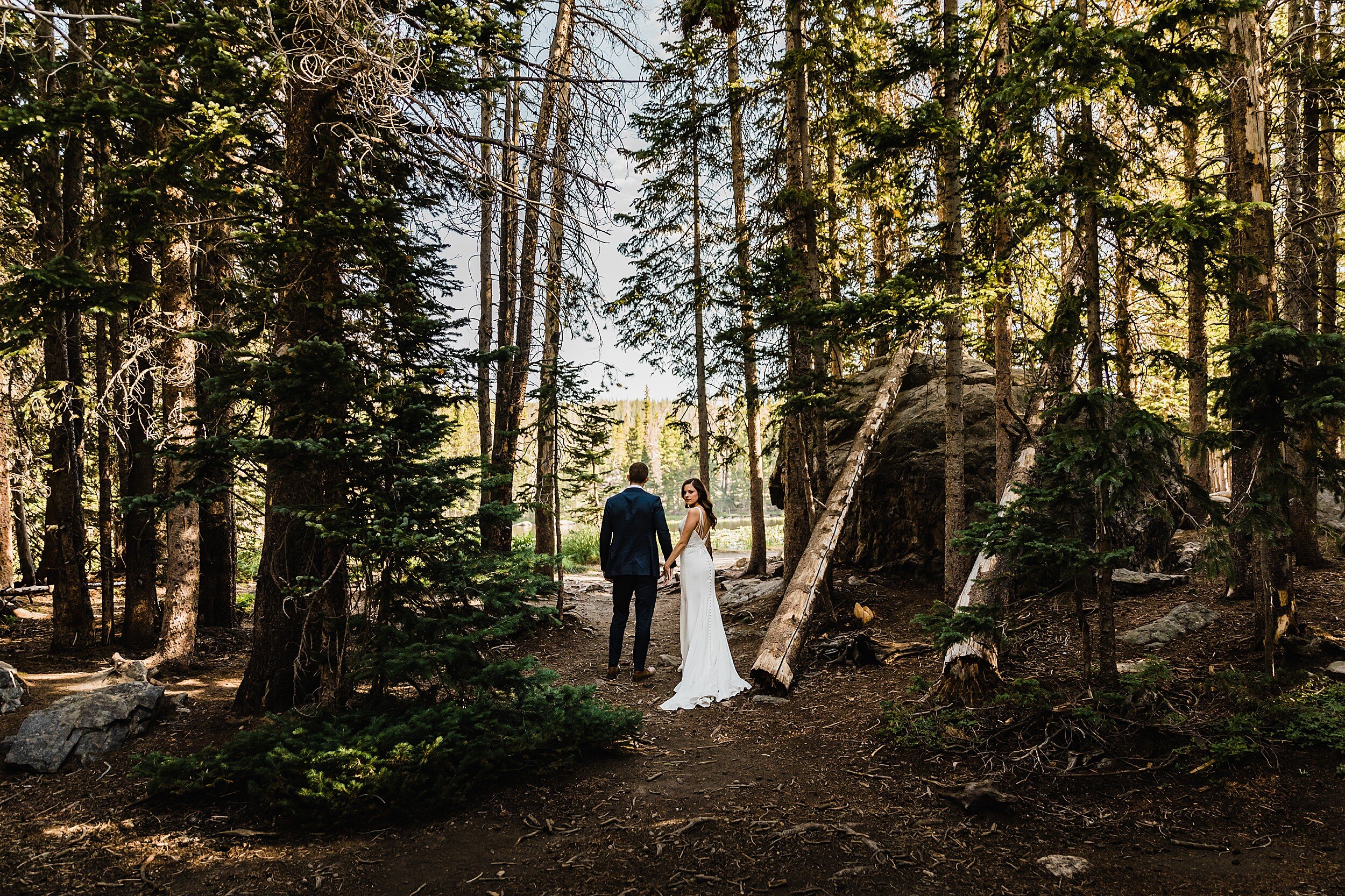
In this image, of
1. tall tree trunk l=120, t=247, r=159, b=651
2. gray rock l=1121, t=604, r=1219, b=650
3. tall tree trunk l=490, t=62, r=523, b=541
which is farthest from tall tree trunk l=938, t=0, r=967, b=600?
tall tree trunk l=120, t=247, r=159, b=651

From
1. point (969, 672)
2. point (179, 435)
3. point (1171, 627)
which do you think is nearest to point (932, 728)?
point (969, 672)

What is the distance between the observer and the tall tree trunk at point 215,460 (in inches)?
187

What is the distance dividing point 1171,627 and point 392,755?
690cm

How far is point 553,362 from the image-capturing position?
31.9ft

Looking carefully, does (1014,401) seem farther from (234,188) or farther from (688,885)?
(234,188)

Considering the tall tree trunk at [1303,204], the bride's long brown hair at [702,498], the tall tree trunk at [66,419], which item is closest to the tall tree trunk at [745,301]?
the bride's long brown hair at [702,498]

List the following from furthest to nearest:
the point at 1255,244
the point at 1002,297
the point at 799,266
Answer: the point at 799,266 < the point at 1002,297 < the point at 1255,244

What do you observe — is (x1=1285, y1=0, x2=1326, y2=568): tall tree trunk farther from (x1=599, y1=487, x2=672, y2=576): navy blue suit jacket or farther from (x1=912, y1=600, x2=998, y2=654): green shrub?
(x1=599, y1=487, x2=672, y2=576): navy blue suit jacket

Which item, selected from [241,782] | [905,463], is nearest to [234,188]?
[241,782]

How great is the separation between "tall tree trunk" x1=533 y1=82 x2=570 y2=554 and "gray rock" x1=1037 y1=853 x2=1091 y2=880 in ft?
19.9

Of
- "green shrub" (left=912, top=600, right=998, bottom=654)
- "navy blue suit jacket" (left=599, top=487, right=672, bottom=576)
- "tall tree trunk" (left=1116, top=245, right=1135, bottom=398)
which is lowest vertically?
"green shrub" (left=912, top=600, right=998, bottom=654)

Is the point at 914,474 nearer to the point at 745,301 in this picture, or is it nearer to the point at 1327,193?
the point at 745,301

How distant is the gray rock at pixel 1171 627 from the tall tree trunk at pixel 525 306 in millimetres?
6534

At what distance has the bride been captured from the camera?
671cm
